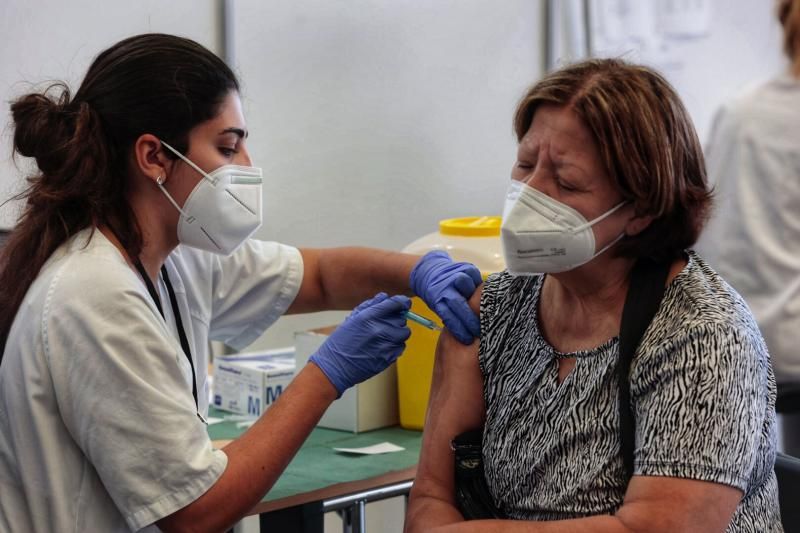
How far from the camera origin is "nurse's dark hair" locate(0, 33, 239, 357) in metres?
1.60

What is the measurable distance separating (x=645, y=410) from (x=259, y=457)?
24.8 inches

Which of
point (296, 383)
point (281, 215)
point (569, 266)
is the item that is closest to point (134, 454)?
point (296, 383)

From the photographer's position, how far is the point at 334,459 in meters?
2.11

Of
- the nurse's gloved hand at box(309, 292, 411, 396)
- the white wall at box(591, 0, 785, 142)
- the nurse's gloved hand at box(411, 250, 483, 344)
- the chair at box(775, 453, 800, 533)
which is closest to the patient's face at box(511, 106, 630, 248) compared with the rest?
the nurse's gloved hand at box(411, 250, 483, 344)

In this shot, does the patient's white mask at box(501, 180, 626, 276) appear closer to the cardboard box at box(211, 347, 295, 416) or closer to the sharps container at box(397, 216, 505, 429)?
the sharps container at box(397, 216, 505, 429)

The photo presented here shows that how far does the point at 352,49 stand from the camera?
131 inches

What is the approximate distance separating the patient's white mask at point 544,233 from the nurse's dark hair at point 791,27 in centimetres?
87

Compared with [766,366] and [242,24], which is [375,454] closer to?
[766,366]

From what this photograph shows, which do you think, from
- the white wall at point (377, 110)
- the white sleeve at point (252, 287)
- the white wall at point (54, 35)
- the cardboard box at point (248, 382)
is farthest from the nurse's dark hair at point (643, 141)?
the white wall at point (54, 35)

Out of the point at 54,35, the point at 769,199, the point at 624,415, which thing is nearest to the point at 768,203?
the point at 769,199

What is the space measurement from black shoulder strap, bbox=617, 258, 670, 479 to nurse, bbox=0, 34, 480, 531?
0.31 metres

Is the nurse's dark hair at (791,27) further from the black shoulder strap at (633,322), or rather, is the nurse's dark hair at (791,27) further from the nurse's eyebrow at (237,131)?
the nurse's eyebrow at (237,131)

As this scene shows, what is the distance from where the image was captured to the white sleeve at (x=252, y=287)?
6.71 feet

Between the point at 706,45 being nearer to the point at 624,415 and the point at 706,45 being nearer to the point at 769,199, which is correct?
the point at 769,199
